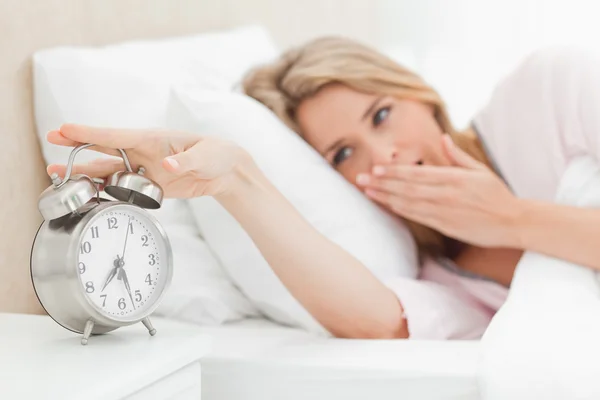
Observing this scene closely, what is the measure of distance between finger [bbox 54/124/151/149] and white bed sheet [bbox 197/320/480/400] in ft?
1.10

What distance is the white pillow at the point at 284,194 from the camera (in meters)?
1.35

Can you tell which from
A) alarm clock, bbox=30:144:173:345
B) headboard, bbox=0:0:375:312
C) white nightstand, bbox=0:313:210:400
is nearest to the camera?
white nightstand, bbox=0:313:210:400

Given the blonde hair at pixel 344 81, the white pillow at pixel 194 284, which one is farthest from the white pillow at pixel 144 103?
the blonde hair at pixel 344 81

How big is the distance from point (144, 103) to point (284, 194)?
33 cm

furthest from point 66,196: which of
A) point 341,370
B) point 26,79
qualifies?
point 26,79

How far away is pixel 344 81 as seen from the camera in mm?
1536

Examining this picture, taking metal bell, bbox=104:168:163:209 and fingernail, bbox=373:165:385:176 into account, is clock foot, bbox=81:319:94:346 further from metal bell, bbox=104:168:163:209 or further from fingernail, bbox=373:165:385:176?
fingernail, bbox=373:165:385:176

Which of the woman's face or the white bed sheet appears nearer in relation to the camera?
the white bed sheet

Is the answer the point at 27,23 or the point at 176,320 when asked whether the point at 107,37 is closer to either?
the point at 27,23

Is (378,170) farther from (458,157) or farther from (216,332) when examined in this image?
(216,332)

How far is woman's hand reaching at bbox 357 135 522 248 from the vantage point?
142cm

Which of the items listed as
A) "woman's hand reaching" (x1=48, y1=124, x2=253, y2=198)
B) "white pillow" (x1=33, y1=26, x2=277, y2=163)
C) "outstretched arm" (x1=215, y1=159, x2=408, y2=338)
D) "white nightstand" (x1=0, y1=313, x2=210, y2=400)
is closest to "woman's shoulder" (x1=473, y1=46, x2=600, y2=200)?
"outstretched arm" (x1=215, y1=159, x2=408, y2=338)

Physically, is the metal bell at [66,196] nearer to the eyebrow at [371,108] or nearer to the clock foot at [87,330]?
the clock foot at [87,330]

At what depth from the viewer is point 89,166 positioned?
39.9 inches
